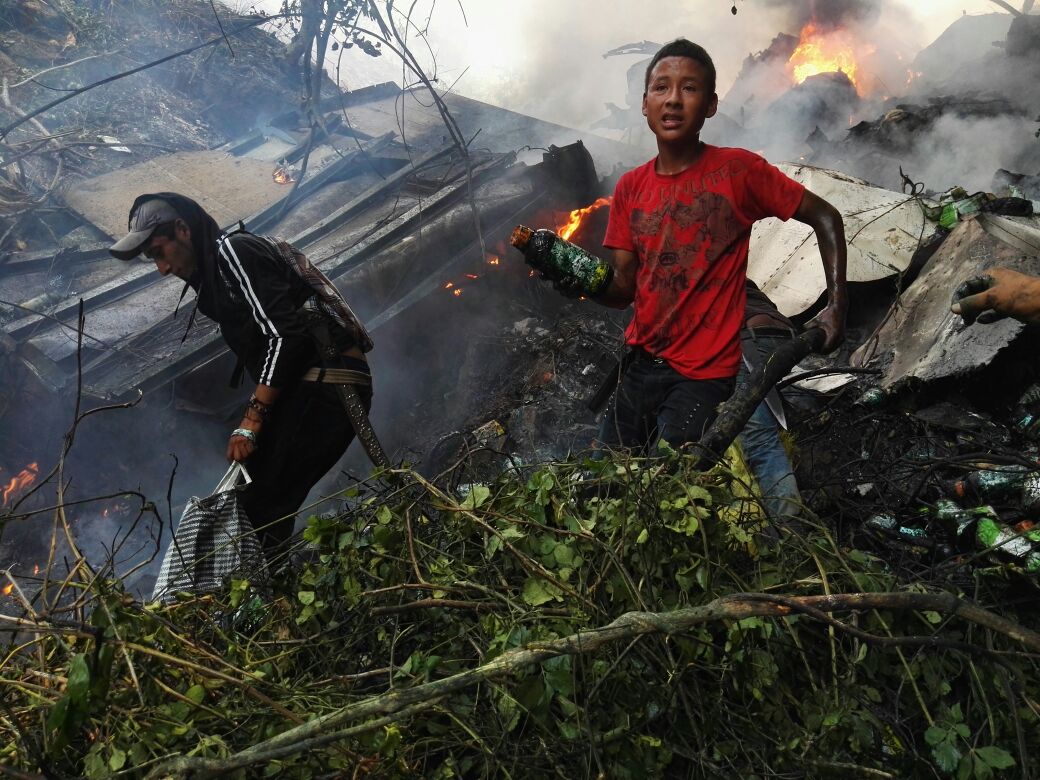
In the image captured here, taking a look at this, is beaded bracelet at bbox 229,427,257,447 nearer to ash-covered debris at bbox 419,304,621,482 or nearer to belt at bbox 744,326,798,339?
ash-covered debris at bbox 419,304,621,482

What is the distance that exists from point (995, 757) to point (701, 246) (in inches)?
80.1

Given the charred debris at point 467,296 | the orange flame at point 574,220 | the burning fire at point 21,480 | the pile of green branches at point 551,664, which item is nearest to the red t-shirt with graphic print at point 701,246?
the charred debris at point 467,296

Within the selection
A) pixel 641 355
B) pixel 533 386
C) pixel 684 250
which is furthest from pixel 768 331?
pixel 533 386

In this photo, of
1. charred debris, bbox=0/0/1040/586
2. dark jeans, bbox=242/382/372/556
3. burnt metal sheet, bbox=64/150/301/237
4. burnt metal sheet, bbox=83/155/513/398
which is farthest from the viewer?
burnt metal sheet, bbox=64/150/301/237

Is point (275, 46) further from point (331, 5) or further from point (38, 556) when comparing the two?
point (38, 556)

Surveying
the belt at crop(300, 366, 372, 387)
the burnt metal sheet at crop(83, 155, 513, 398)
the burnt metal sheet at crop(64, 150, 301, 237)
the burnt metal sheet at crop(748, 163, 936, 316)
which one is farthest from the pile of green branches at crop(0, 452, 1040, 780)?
the burnt metal sheet at crop(64, 150, 301, 237)

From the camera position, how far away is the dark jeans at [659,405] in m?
2.69

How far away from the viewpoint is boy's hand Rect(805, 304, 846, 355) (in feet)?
8.17

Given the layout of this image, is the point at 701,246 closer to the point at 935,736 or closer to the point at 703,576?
the point at 703,576

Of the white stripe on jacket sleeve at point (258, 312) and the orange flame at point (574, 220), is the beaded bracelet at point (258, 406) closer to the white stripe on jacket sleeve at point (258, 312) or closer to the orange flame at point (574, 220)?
the white stripe on jacket sleeve at point (258, 312)

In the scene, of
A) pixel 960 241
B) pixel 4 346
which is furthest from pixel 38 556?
pixel 960 241

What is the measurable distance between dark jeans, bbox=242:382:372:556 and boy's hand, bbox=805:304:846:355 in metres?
2.38

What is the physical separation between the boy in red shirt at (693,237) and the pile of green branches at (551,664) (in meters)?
1.17

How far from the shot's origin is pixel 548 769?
1231mm
